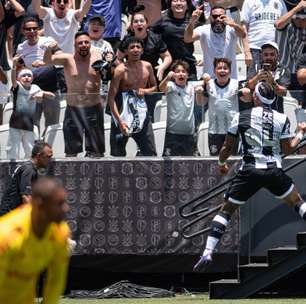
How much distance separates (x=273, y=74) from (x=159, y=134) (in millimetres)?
1656

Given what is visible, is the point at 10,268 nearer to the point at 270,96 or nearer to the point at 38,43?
the point at 270,96

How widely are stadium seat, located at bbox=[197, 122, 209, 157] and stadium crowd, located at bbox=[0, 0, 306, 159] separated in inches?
2.1

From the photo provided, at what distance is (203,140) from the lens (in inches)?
679

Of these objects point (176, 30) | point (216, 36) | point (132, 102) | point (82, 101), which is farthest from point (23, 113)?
point (216, 36)

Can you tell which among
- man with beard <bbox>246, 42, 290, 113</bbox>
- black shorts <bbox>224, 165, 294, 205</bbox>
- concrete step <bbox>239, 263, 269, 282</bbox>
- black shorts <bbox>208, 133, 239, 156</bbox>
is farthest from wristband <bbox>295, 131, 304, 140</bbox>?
concrete step <bbox>239, 263, 269, 282</bbox>

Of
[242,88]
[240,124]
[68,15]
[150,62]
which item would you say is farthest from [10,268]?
[68,15]

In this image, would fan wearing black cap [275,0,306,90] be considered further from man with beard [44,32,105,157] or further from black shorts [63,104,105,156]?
black shorts [63,104,105,156]

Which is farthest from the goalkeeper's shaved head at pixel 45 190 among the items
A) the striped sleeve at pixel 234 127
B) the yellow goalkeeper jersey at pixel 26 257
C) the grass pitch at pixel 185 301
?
the striped sleeve at pixel 234 127

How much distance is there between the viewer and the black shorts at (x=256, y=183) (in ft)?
50.5

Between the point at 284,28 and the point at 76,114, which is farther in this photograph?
the point at 284,28

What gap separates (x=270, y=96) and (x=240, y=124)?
0.50 metres

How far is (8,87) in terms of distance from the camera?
18.1 m

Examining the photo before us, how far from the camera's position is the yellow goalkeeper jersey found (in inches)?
342

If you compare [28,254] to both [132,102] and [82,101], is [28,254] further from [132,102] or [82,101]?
[82,101]
